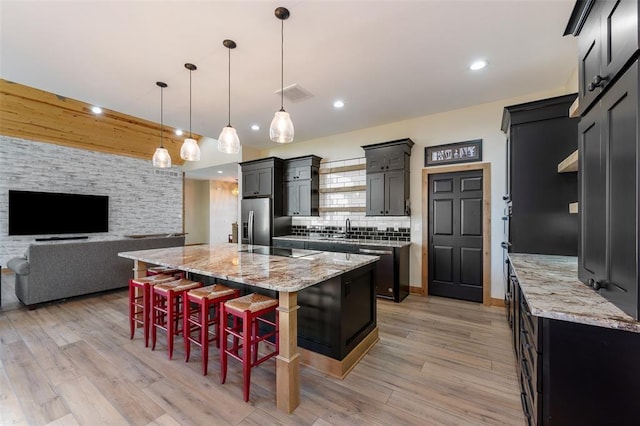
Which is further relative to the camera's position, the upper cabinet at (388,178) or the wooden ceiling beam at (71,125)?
the wooden ceiling beam at (71,125)

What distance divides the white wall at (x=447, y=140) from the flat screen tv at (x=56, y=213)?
5.77 m

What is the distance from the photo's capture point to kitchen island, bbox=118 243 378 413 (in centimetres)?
180

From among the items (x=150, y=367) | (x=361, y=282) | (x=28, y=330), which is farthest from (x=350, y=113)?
(x=28, y=330)

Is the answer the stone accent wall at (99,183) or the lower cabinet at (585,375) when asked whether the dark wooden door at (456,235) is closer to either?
the lower cabinet at (585,375)

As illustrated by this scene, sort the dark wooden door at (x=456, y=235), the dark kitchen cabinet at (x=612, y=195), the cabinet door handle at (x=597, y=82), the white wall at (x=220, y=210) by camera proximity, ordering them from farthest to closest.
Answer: the white wall at (x=220, y=210)
the dark wooden door at (x=456, y=235)
the cabinet door handle at (x=597, y=82)
the dark kitchen cabinet at (x=612, y=195)

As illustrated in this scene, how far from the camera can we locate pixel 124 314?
3.52 metres

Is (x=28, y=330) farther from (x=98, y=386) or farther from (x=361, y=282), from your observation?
(x=361, y=282)

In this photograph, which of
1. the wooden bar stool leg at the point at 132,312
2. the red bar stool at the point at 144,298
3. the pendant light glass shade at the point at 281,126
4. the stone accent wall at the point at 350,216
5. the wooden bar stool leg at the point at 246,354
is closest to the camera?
the wooden bar stool leg at the point at 246,354

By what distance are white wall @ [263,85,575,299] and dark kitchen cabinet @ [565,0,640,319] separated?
2.45 m

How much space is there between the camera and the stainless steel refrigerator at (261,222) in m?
5.51

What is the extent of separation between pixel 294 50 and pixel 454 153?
9.48 ft

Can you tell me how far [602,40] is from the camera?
130 cm

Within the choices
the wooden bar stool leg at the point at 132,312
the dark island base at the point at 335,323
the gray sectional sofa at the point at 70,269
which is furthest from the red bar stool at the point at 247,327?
the gray sectional sofa at the point at 70,269

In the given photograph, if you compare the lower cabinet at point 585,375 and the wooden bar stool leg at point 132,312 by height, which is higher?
the lower cabinet at point 585,375
